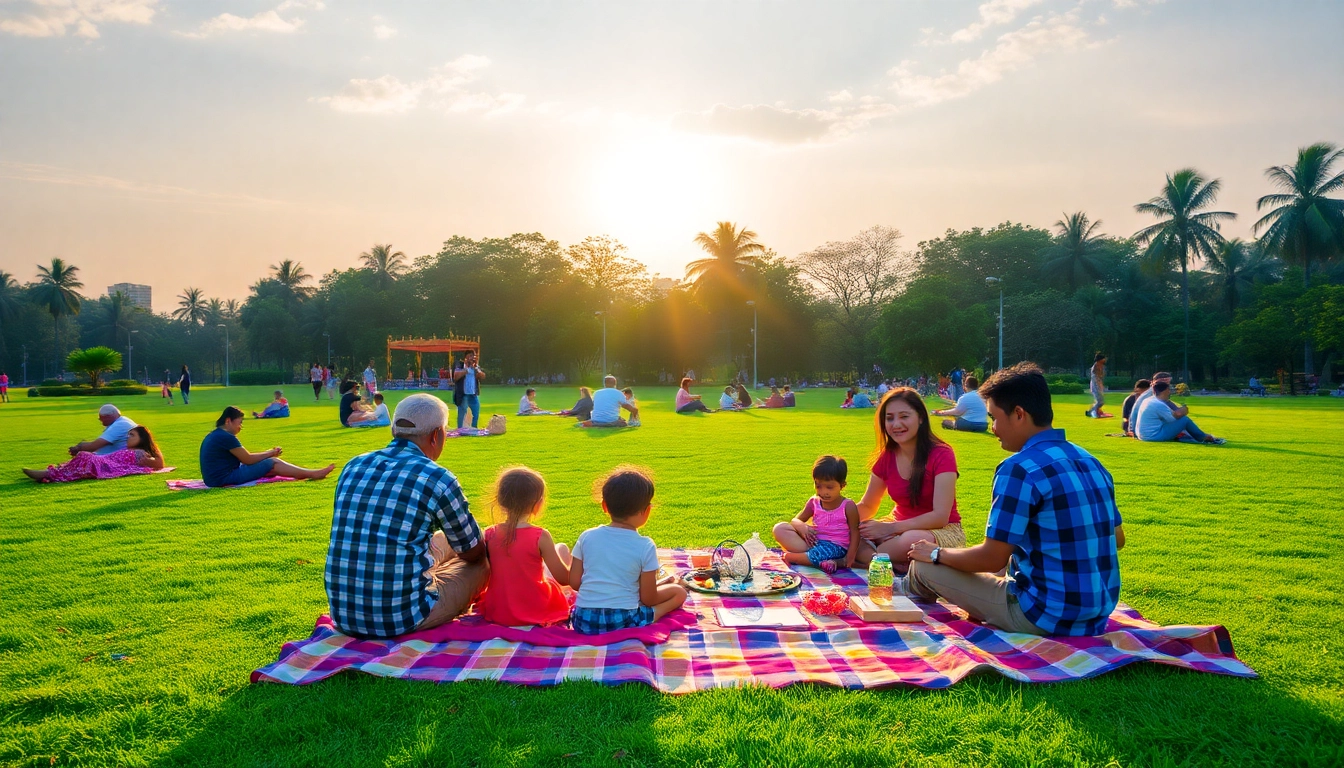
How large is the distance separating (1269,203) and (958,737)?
55874 mm

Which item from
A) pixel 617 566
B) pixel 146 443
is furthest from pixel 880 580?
pixel 146 443

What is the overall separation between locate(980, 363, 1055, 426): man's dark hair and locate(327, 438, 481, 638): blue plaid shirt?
9.14 ft

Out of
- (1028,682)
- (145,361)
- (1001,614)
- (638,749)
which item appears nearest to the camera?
(638,749)

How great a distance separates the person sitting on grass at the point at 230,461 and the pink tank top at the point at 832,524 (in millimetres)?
7038

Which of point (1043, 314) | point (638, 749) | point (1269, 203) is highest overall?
point (1269, 203)

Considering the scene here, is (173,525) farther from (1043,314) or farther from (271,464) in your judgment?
(1043,314)

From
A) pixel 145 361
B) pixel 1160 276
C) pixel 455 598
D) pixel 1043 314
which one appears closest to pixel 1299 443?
pixel 455 598

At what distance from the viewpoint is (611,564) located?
A: 13.7 feet

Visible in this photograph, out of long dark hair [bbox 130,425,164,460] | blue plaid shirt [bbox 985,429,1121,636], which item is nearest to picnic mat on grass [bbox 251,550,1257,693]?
blue plaid shirt [bbox 985,429,1121,636]

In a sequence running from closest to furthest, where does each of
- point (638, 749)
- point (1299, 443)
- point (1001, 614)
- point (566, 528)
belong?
point (638, 749) → point (1001, 614) → point (566, 528) → point (1299, 443)

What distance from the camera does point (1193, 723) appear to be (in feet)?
10.3

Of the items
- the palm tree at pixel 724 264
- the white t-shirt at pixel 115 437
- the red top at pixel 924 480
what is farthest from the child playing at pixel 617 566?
the palm tree at pixel 724 264

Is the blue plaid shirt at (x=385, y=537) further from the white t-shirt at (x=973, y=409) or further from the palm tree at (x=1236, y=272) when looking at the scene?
the palm tree at (x=1236, y=272)

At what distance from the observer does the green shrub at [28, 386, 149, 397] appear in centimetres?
4169
